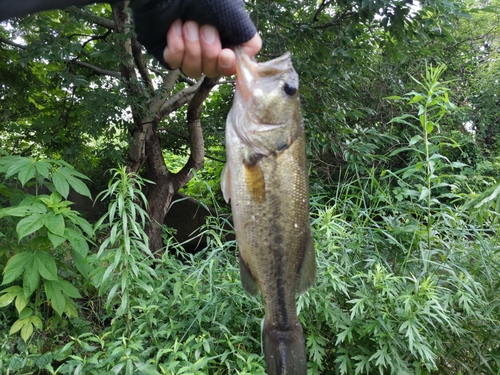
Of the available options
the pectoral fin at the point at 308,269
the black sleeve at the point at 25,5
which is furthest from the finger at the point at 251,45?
the pectoral fin at the point at 308,269

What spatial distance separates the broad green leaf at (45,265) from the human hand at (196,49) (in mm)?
1702

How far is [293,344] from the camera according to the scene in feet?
5.71

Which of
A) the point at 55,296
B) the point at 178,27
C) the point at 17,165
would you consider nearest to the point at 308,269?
the point at 178,27

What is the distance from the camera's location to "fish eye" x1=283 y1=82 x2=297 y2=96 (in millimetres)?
1771

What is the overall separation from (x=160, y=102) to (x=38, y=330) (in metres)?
3.59

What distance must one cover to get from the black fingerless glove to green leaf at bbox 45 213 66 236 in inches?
58.2

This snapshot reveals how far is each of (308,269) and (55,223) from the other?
1708mm

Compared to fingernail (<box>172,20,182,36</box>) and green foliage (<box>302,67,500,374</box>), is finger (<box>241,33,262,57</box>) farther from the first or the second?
green foliage (<box>302,67,500,374</box>)

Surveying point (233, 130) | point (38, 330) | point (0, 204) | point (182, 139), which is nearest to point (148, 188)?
point (182, 139)

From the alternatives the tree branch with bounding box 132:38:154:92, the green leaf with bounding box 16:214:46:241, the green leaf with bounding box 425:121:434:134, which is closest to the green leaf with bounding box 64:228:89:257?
the green leaf with bounding box 16:214:46:241

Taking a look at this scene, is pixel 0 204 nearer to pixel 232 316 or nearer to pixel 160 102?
pixel 232 316

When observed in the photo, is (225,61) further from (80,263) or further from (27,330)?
(27,330)

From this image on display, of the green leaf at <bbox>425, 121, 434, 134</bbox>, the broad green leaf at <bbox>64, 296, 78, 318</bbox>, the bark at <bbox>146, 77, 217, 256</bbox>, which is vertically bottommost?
the bark at <bbox>146, 77, 217, 256</bbox>

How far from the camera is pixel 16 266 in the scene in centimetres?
245
